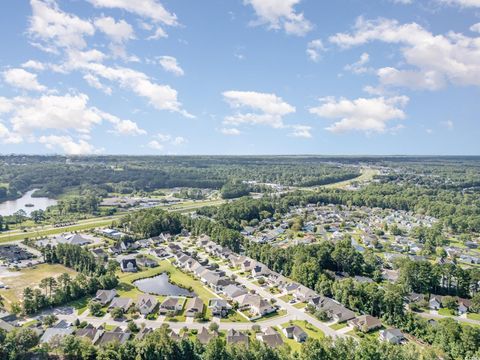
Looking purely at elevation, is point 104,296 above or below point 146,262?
above

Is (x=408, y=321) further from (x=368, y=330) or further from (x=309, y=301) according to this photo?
(x=309, y=301)

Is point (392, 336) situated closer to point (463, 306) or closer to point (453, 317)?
point (453, 317)

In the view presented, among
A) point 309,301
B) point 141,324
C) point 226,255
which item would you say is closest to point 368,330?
point 309,301

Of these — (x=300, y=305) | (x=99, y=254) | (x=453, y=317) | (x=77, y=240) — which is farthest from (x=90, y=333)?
(x=453, y=317)

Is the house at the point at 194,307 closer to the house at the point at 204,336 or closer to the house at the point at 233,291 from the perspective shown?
the house at the point at 233,291

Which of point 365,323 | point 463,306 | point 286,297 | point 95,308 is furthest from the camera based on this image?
point 286,297

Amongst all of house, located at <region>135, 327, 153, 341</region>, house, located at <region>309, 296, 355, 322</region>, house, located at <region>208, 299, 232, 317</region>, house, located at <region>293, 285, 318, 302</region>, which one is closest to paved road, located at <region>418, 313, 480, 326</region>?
house, located at <region>309, 296, 355, 322</region>

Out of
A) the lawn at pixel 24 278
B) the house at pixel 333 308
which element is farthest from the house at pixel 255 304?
the lawn at pixel 24 278
